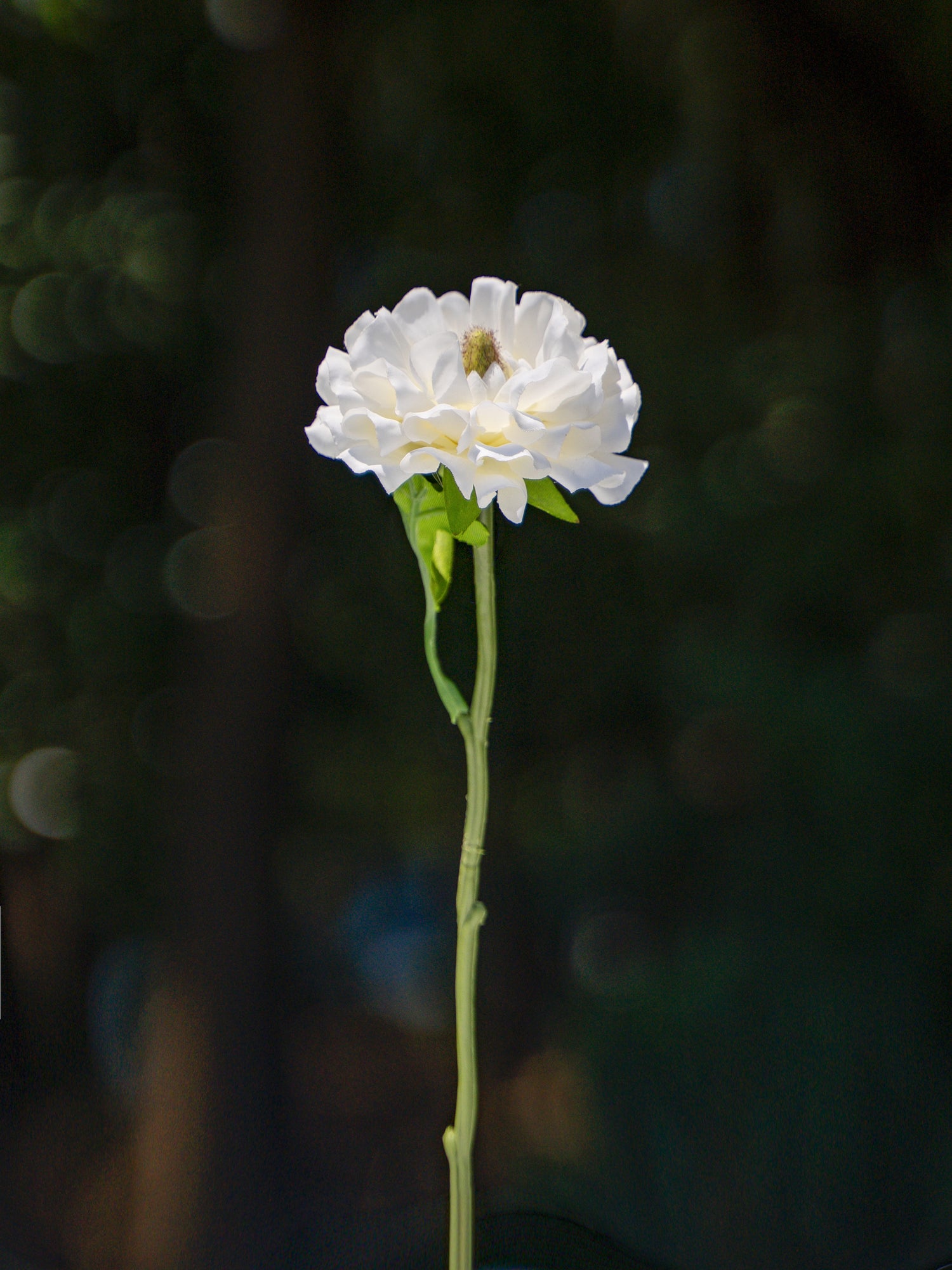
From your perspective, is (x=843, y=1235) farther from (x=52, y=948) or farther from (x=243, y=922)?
(x=52, y=948)

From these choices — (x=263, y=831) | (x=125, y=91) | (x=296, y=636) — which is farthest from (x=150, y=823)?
(x=125, y=91)

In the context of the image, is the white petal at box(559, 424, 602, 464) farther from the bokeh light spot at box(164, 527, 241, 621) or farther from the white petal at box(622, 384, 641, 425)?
the bokeh light spot at box(164, 527, 241, 621)

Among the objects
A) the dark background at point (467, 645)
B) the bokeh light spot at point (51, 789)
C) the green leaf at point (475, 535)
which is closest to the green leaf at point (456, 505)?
the green leaf at point (475, 535)

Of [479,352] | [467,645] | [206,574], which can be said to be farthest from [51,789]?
[479,352]

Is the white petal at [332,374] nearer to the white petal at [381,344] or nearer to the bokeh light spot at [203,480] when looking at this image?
the white petal at [381,344]

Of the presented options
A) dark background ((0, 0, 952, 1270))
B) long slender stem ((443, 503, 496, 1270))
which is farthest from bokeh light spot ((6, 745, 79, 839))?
long slender stem ((443, 503, 496, 1270))

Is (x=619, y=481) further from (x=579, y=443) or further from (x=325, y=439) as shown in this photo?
(x=325, y=439)
